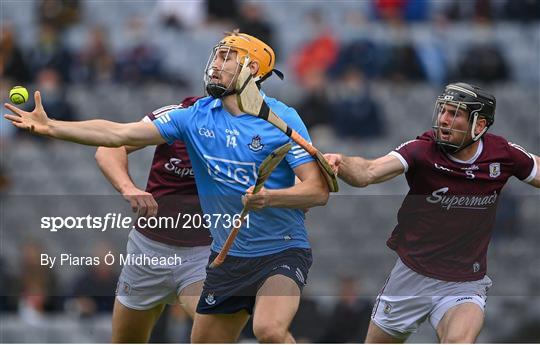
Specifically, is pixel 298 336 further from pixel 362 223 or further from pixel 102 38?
pixel 102 38

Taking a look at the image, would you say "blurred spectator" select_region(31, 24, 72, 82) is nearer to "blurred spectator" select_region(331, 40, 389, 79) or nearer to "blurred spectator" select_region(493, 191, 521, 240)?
"blurred spectator" select_region(331, 40, 389, 79)

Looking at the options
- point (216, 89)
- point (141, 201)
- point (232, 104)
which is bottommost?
point (141, 201)

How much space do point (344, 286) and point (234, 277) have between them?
3.28m

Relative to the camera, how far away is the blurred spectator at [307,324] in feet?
39.1

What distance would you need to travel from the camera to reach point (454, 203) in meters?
8.97

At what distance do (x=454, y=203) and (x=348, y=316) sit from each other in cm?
316

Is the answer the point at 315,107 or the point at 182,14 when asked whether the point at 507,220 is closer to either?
the point at 315,107

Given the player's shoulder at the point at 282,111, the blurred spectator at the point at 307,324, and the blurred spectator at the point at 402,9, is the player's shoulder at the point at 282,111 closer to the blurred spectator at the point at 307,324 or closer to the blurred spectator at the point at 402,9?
the blurred spectator at the point at 307,324

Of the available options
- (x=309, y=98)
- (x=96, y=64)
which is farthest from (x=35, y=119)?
(x=96, y=64)

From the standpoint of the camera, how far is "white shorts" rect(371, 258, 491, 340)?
29.3ft

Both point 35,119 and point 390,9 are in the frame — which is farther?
point 390,9

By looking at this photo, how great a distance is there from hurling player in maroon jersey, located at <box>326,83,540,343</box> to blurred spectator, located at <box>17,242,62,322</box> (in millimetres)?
3361

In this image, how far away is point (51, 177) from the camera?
48.2 feet

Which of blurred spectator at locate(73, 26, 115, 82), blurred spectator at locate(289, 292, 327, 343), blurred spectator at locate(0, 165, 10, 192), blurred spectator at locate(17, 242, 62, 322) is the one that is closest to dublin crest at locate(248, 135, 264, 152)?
blurred spectator at locate(17, 242, 62, 322)
